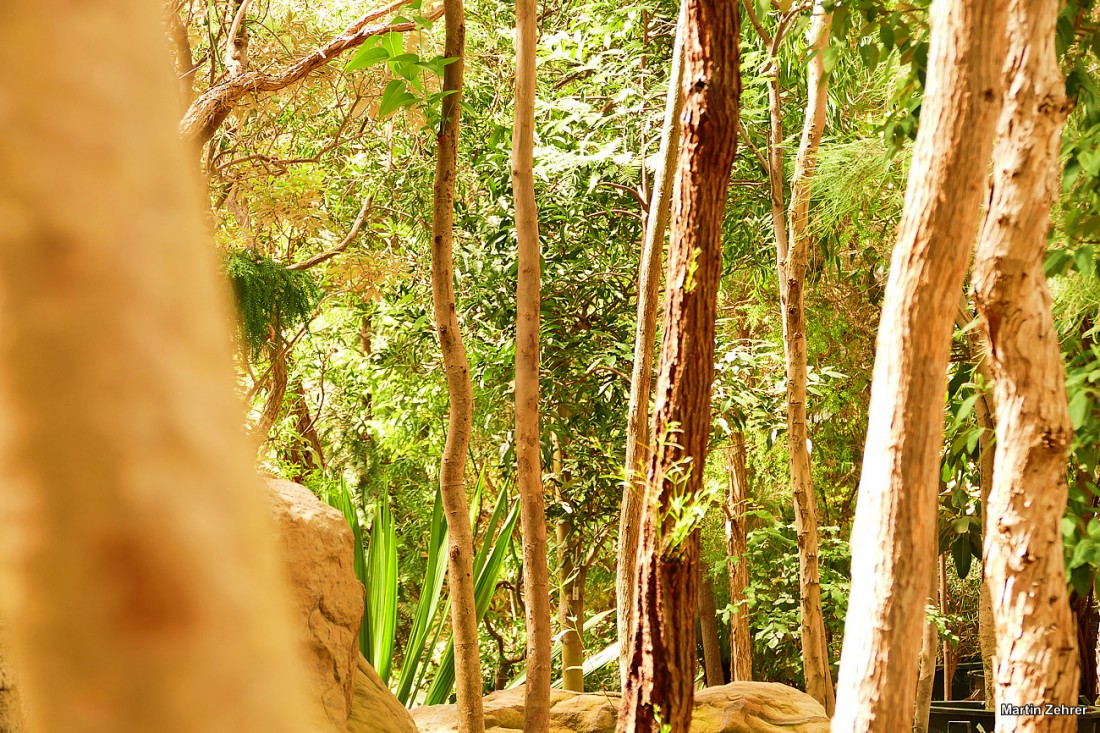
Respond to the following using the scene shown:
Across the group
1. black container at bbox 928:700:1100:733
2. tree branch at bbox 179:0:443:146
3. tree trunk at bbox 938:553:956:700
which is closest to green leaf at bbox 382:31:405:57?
tree branch at bbox 179:0:443:146

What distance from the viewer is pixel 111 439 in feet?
0.67

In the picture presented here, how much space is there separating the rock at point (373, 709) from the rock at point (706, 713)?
15.6 inches

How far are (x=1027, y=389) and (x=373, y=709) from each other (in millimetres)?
2235

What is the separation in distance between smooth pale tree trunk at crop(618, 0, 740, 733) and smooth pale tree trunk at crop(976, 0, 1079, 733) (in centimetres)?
49

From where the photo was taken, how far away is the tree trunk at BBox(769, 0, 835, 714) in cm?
337

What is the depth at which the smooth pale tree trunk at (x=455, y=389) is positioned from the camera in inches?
89.6

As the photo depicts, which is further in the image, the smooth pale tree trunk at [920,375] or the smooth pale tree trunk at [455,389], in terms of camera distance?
the smooth pale tree trunk at [455,389]

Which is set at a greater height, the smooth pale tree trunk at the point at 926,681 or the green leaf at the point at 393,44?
the green leaf at the point at 393,44

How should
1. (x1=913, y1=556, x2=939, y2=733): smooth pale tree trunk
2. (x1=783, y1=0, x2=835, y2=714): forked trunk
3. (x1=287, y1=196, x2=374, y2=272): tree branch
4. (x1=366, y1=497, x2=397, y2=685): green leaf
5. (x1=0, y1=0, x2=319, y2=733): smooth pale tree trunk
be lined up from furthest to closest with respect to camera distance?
(x1=913, y1=556, x2=939, y2=733): smooth pale tree trunk
(x1=287, y1=196, x2=374, y2=272): tree branch
(x1=366, y1=497, x2=397, y2=685): green leaf
(x1=783, y1=0, x2=835, y2=714): forked trunk
(x1=0, y1=0, x2=319, y2=733): smooth pale tree trunk

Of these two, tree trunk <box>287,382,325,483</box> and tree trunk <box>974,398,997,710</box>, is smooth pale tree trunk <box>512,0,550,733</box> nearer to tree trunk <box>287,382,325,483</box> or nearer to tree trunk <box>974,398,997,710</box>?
tree trunk <box>974,398,997,710</box>

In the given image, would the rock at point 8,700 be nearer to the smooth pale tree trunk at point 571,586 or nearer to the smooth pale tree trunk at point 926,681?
the smooth pale tree trunk at point 571,586

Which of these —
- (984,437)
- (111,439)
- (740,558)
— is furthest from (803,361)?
(111,439)

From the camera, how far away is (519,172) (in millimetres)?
2414

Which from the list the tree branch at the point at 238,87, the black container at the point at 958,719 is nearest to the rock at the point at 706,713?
the black container at the point at 958,719
